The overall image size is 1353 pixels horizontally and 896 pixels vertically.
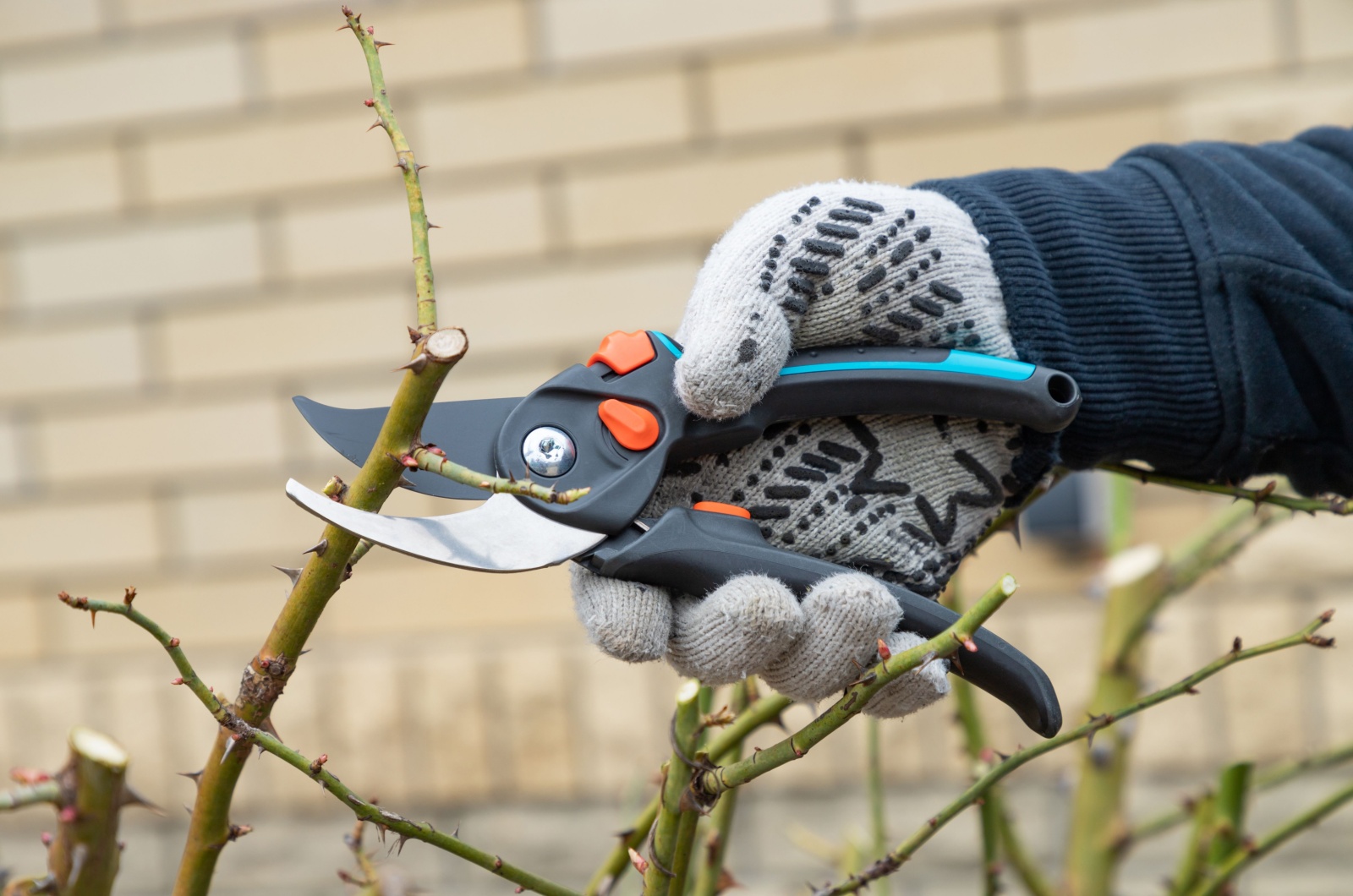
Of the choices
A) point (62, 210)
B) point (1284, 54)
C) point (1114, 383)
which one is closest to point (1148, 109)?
point (1284, 54)

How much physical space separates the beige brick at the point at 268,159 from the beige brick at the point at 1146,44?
1.51 m

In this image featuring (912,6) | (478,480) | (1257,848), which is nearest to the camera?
(478,480)

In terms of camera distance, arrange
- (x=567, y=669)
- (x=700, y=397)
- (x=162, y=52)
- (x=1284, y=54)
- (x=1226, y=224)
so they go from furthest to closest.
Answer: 1. (x=162, y=52)
2. (x=567, y=669)
3. (x=1284, y=54)
4. (x=1226, y=224)
5. (x=700, y=397)

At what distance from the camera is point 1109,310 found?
838 mm

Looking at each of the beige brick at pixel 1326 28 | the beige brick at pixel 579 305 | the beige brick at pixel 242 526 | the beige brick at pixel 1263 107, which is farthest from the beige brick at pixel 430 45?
the beige brick at pixel 1326 28

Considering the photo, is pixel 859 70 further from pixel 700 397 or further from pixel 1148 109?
pixel 700 397

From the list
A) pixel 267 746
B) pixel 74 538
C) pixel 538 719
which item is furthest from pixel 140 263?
pixel 267 746

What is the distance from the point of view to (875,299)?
0.79 m

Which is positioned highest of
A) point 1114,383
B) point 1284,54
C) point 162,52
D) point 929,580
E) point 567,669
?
point 162,52

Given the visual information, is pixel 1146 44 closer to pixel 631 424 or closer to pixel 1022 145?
pixel 1022 145

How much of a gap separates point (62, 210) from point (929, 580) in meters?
2.84

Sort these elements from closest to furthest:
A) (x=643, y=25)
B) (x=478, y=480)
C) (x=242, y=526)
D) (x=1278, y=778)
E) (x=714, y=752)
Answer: (x=478, y=480)
(x=714, y=752)
(x=1278, y=778)
(x=643, y=25)
(x=242, y=526)

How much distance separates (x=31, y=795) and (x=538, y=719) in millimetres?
2074

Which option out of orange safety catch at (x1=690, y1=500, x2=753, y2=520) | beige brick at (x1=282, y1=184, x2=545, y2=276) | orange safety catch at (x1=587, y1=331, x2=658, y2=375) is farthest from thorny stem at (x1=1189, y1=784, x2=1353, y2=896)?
beige brick at (x1=282, y1=184, x2=545, y2=276)
